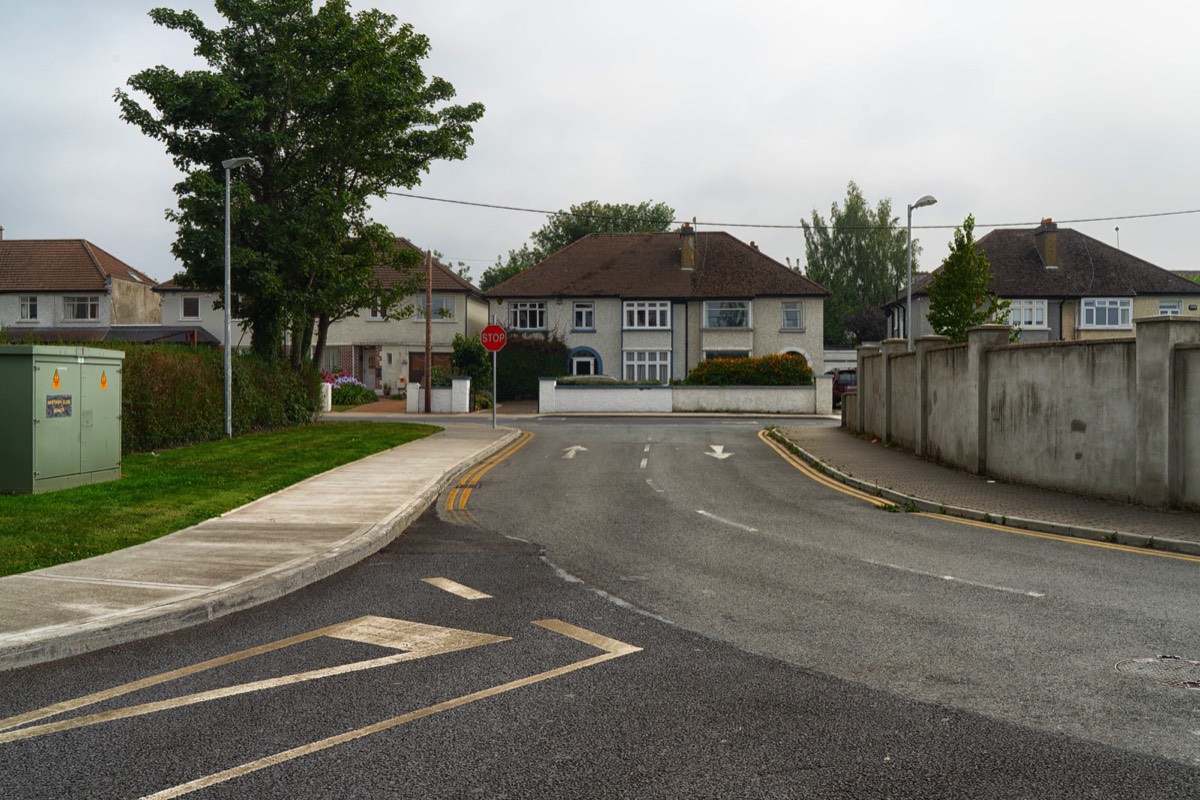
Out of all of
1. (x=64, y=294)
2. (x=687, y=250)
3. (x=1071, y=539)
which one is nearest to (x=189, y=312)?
(x=64, y=294)

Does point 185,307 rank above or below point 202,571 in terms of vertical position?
above

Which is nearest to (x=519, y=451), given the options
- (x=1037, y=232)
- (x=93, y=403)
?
(x=93, y=403)

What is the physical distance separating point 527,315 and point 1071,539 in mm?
46608

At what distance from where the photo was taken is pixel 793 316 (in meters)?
56.3

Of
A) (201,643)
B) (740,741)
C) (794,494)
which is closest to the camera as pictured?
(740,741)

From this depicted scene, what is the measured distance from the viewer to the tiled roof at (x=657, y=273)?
56281 mm

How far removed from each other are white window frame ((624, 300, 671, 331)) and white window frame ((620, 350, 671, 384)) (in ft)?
5.22

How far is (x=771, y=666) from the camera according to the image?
6328 millimetres

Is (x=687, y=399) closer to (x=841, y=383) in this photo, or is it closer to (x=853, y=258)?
(x=841, y=383)

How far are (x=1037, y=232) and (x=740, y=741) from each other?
2480 inches

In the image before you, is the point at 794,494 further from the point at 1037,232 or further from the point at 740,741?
the point at 1037,232

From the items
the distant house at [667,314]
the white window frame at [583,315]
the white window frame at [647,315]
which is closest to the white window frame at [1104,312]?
the distant house at [667,314]

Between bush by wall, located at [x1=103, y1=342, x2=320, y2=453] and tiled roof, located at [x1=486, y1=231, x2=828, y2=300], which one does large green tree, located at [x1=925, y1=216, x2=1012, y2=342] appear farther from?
bush by wall, located at [x1=103, y1=342, x2=320, y2=453]

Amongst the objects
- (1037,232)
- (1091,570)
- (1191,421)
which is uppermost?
(1037,232)
